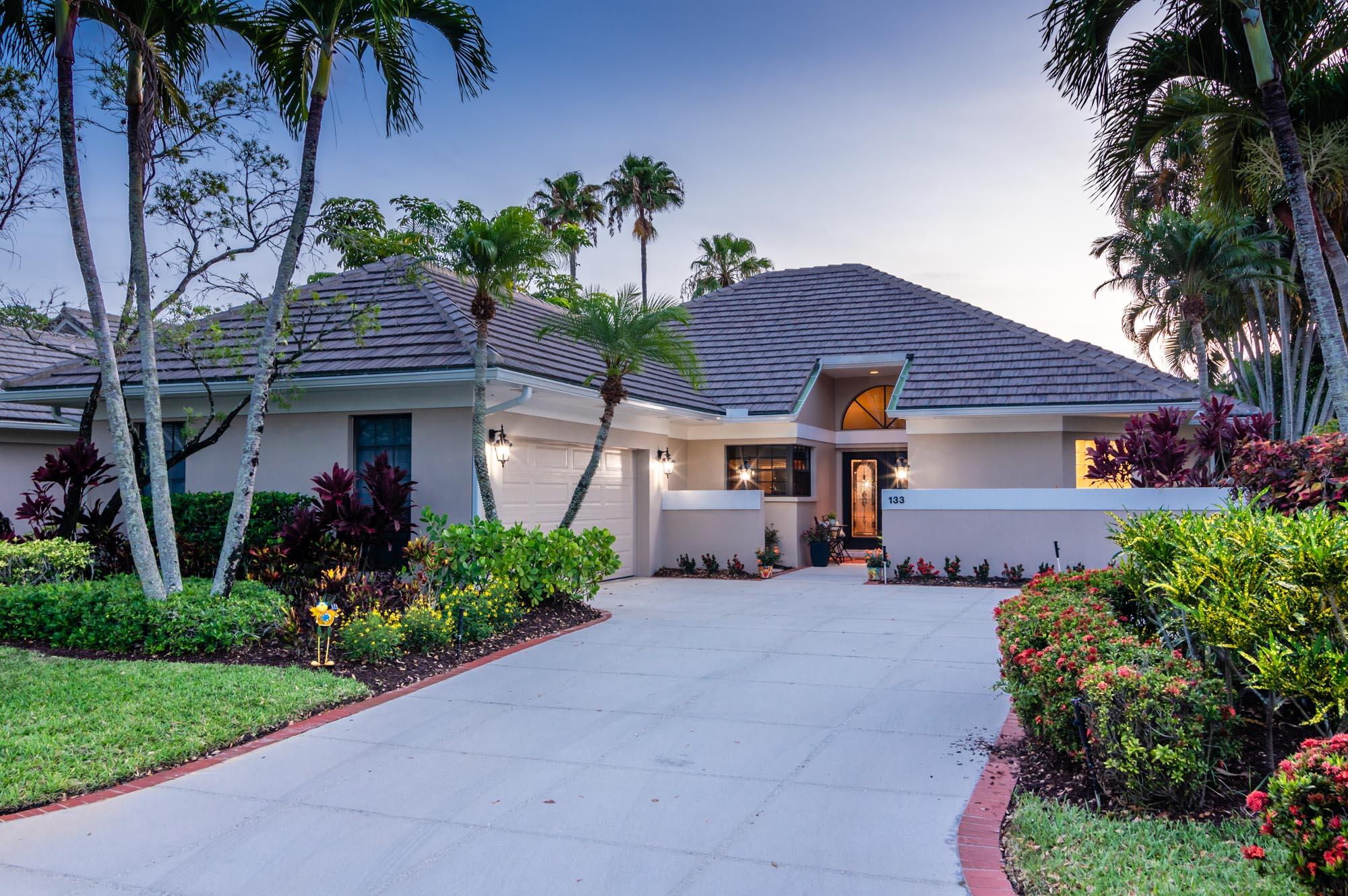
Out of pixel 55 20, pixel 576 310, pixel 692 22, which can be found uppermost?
pixel 692 22

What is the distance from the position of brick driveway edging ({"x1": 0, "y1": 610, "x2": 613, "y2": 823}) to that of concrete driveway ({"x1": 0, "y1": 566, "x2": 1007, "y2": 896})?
0.12 metres

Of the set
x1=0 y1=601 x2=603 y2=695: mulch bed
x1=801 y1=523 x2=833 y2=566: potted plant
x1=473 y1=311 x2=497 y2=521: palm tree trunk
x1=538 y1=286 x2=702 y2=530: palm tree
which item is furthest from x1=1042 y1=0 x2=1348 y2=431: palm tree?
x1=801 y1=523 x2=833 y2=566: potted plant

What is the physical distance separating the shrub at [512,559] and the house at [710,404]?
5.21ft

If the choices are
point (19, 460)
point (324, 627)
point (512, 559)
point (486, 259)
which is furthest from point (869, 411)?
point (19, 460)

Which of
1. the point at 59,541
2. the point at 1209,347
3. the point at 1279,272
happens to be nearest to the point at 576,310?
the point at 59,541

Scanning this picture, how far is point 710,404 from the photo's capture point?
17656mm

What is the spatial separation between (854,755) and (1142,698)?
215 centimetres

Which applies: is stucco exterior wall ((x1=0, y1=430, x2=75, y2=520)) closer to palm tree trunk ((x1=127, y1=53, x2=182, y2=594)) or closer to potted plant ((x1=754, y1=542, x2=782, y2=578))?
palm tree trunk ((x1=127, y1=53, x2=182, y2=594))

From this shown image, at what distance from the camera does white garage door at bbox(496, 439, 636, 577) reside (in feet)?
43.5

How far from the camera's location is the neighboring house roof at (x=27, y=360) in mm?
17359

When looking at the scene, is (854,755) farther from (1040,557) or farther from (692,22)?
(692,22)

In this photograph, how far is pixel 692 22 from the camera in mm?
14203

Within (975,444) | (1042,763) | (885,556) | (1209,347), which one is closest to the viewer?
(1042,763)

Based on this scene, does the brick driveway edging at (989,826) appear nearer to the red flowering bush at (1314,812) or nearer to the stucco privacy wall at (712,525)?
the red flowering bush at (1314,812)
